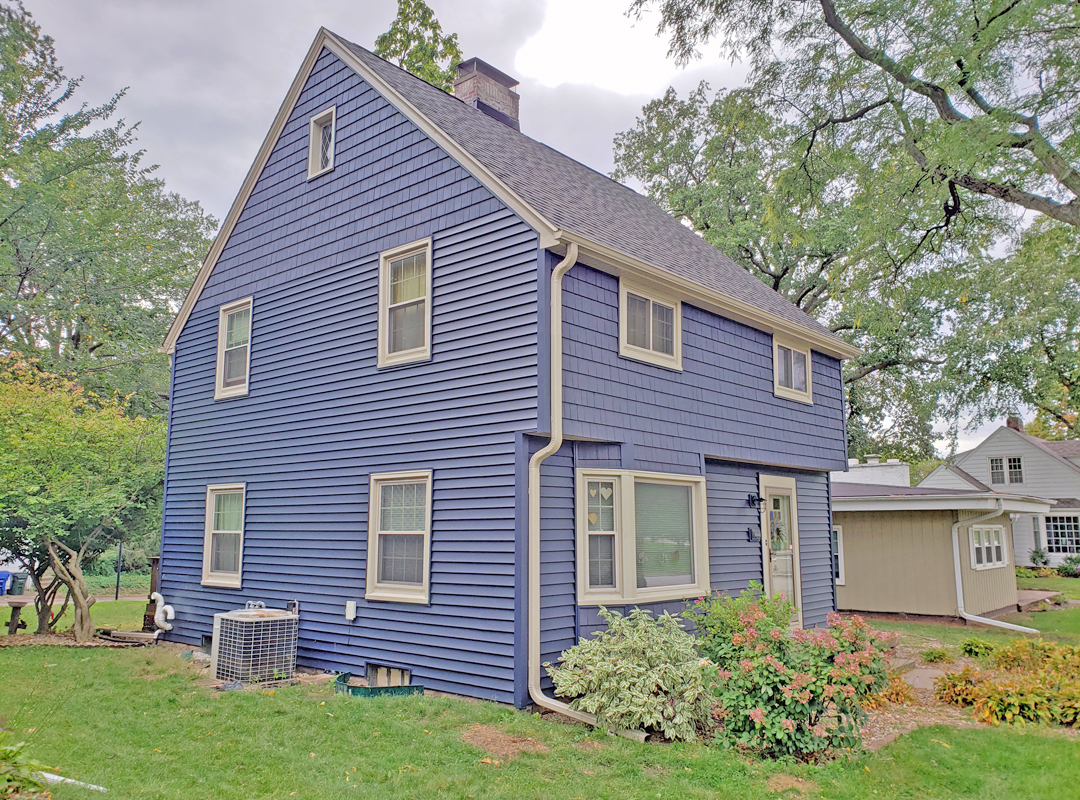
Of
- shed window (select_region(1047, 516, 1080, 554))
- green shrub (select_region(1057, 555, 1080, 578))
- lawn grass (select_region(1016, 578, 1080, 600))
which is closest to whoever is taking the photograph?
lawn grass (select_region(1016, 578, 1080, 600))

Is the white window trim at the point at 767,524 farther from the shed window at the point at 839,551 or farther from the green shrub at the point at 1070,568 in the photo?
the green shrub at the point at 1070,568

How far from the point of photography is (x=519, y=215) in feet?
26.6

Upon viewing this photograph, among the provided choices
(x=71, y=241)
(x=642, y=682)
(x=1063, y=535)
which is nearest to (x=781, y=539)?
(x=642, y=682)

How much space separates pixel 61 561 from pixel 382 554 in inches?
280

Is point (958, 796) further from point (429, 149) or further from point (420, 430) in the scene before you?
point (429, 149)

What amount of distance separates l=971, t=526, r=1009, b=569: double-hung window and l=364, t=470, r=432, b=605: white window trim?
1238cm

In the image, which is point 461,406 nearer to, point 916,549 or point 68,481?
point 68,481

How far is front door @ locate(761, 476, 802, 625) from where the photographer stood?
11477mm

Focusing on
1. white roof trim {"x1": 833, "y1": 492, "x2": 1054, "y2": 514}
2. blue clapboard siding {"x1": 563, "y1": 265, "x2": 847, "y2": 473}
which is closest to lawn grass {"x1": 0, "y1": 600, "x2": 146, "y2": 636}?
blue clapboard siding {"x1": 563, "y1": 265, "x2": 847, "y2": 473}

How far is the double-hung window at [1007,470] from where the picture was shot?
34.7m

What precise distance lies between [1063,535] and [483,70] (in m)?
31.2

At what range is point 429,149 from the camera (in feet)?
30.5

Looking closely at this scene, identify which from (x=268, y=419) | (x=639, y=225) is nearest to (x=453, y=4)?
(x=639, y=225)

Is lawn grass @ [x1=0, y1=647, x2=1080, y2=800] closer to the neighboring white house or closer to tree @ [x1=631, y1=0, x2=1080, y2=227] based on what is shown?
tree @ [x1=631, y1=0, x2=1080, y2=227]
